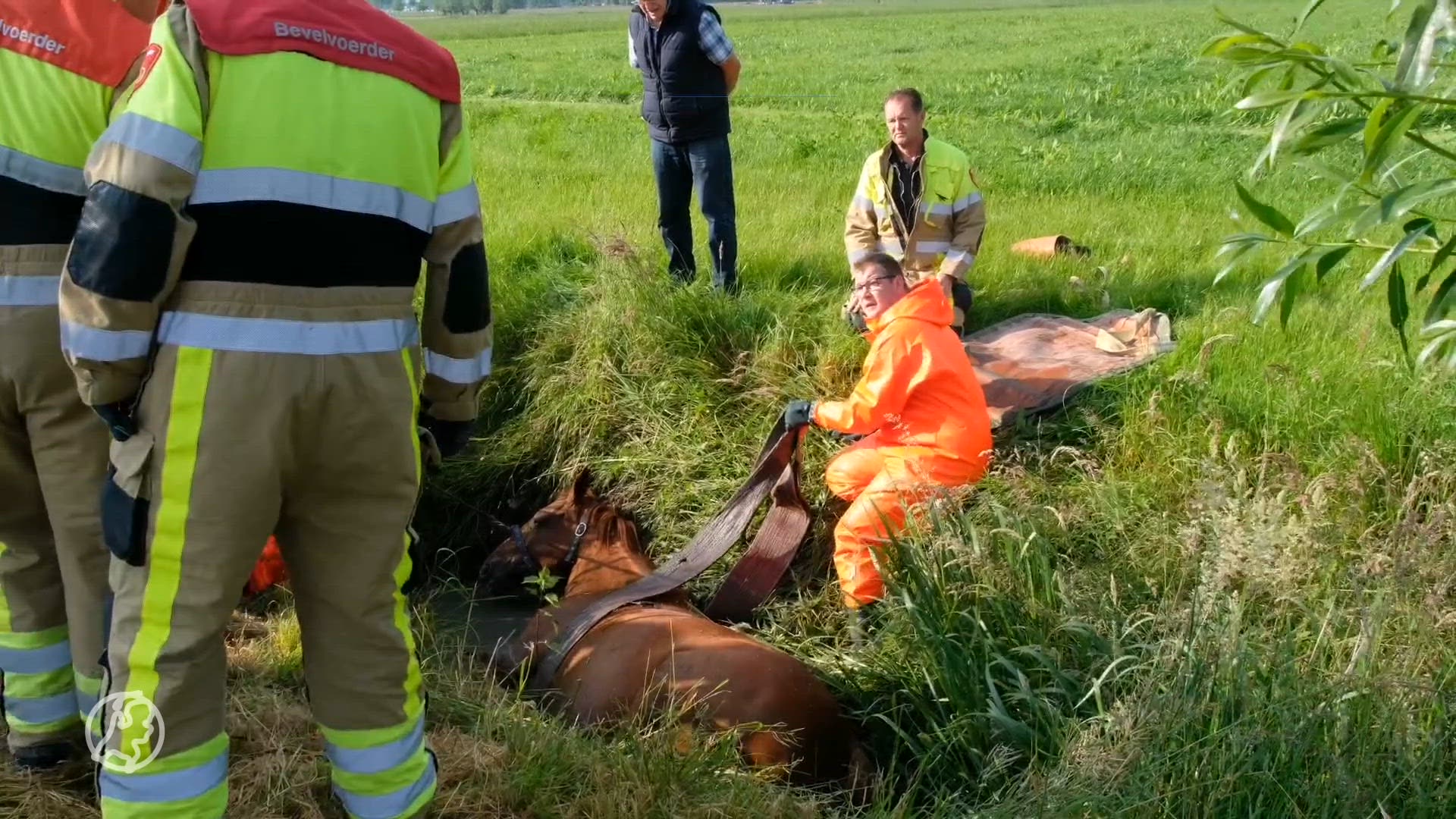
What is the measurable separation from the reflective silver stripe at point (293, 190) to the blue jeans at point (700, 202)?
3.90m

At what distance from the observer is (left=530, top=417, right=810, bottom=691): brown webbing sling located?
4.57 m

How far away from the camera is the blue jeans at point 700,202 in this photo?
6.38 metres

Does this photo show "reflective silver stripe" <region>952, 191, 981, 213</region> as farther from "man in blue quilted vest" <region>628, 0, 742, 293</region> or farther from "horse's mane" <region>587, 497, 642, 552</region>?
"horse's mane" <region>587, 497, 642, 552</region>

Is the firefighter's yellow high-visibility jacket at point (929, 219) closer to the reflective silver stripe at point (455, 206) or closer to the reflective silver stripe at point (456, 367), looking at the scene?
the reflective silver stripe at point (456, 367)

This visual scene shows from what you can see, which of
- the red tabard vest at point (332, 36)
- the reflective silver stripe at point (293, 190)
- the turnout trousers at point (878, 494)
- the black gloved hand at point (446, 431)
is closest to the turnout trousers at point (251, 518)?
the reflective silver stripe at point (293, 190)

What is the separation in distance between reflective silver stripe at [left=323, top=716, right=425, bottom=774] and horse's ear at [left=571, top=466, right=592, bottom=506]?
236 centimetres

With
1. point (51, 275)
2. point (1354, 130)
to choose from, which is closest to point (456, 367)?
point (51, 275)

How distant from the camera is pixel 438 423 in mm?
2830

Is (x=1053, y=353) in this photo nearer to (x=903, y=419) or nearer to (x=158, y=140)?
(x=903, y=419)

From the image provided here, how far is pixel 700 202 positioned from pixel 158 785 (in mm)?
4608

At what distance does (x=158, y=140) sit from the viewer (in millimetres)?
2119

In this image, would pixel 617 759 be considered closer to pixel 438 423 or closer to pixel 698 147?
pixel 438 423

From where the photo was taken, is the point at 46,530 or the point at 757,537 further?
the point at 757,537

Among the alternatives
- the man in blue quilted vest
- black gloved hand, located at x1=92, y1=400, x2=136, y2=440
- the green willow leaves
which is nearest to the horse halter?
the man in blue quilted vest
